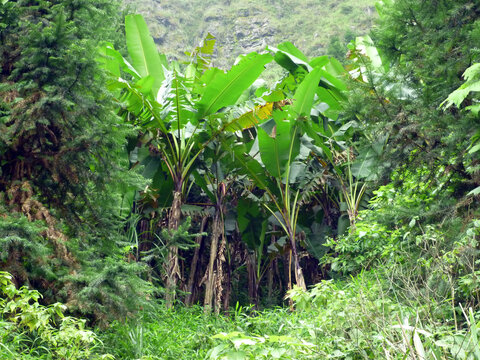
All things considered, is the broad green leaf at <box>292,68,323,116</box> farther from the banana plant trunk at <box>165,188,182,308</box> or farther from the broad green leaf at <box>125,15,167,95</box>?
the broad green leaf at <box>125,15,167,95</box>

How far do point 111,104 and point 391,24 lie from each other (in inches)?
114

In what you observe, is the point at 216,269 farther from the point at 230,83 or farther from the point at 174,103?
the point at 230,83

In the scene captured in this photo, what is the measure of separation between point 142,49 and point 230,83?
1.89m

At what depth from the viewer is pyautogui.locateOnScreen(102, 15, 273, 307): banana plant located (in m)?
6.70

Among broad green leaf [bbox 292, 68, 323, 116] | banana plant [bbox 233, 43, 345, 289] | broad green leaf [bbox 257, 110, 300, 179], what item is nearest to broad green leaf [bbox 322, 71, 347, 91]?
banana plant [bbox 233, 43, 345, 289]

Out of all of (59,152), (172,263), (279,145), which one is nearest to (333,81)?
(279,145)

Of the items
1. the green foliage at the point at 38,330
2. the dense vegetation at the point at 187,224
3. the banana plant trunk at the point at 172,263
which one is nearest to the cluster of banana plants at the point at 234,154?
the banana plant trunk at the point at 172,263

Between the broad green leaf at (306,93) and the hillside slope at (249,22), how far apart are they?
33.2 meters

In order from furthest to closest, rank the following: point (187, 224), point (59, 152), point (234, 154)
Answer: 1. point (234, 154)
2. point (187, 224)
3. point (59, 152)

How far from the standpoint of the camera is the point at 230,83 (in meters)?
6.71

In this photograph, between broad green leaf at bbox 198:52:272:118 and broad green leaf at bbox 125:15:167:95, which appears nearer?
broad green leaf at bbox 198:52:272:118

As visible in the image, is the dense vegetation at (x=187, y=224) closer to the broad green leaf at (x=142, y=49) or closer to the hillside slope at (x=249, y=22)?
the broad green leaf at (x=142, y=49)

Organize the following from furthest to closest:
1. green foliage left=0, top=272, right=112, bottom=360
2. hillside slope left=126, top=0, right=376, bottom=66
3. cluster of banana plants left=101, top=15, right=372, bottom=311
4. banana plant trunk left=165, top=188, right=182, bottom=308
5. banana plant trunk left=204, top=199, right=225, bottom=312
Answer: hillside slope left=126, top=0, right=376, bottom=66 < banana plant trunk left=204, top=199, right=225, bottom=312 < cluster of banana plants left=101, top=15, right=372, bottom=311 < banana plant trunk left=165, top=188, right=182, bottom=308 < green foliage left=0, top=272, right=112, bottom=360

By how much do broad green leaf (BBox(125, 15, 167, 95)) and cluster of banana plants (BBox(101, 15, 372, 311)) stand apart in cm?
2
